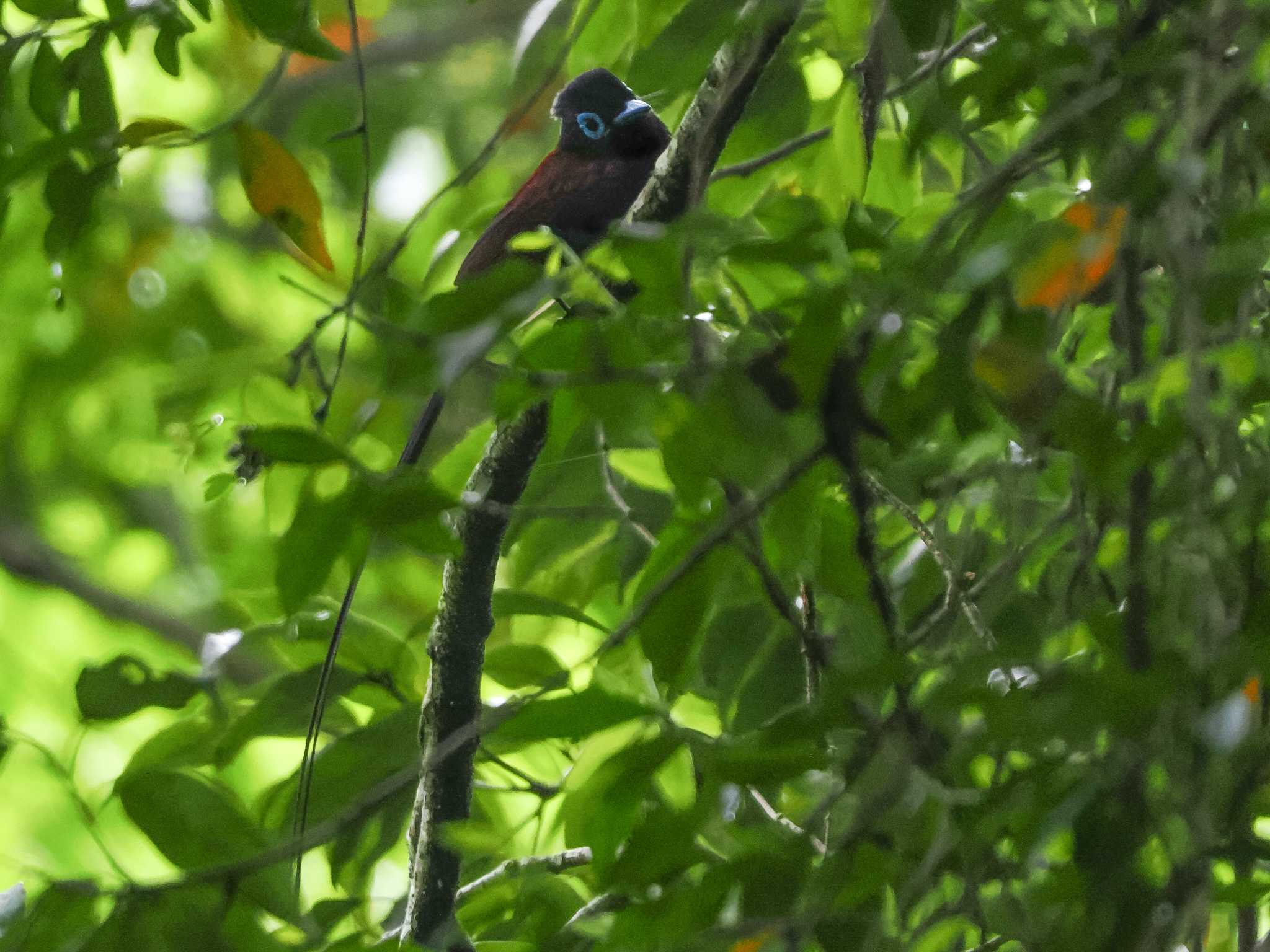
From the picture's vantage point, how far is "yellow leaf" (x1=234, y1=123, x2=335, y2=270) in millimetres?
1274

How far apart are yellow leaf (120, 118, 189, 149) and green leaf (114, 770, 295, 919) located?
1.76 ft

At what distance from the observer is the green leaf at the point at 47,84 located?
1254 millimetres

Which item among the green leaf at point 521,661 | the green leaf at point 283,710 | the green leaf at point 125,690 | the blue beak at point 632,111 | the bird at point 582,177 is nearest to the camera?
the green leaf at point 125,690

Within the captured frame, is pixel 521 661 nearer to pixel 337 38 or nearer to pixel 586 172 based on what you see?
pixel 586 172

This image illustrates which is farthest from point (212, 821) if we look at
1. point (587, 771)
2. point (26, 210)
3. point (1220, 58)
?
point (26, 210)

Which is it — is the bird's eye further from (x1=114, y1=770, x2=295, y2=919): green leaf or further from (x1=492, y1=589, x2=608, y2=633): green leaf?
(x1=114, y1=770, x2=295, y2=919): green leaf

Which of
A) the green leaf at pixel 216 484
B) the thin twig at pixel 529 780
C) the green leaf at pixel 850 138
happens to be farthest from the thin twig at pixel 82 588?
the green leaf at pixel 850 138

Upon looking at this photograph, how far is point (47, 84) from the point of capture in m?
1.25

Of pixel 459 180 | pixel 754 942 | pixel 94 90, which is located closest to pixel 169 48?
pixel 94 90

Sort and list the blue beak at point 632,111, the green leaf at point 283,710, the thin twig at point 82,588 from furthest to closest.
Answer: the thin twig at point 82,588
the blue beak at point 632,111
the green leaf at point 283,710

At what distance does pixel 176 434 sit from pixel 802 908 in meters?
1.05

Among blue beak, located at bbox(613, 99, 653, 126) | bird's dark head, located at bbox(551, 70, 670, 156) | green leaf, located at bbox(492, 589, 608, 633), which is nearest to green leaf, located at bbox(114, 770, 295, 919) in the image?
green leaf, located at bbox(492, 589, 608, 633)

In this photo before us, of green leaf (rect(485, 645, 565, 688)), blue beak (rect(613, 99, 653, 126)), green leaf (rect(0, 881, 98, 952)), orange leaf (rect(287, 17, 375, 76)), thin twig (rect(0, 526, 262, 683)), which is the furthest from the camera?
thin twig (rect(0, 526, 262, 683))

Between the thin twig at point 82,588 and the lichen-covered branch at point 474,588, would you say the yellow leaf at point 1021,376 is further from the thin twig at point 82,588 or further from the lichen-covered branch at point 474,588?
the thin twig at point 82,588
